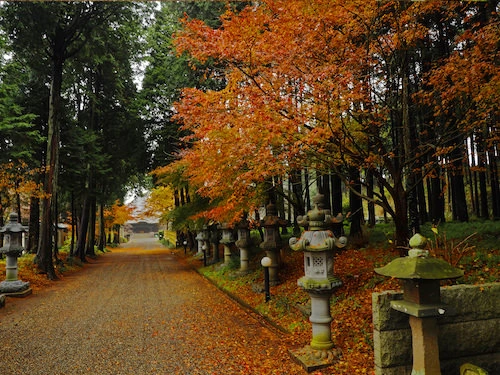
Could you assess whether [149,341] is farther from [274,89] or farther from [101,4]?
[101,4]

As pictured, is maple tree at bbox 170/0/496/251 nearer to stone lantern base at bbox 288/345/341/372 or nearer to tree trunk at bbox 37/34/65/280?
stone lantern base at bbox 288/345/341/372

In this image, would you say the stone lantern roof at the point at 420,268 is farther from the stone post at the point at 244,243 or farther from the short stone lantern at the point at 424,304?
the stone post at the point at 244,243

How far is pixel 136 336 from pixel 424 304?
18.9 feet

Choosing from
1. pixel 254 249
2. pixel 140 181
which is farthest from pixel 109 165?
pixel 254 249

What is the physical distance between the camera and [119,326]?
811cm

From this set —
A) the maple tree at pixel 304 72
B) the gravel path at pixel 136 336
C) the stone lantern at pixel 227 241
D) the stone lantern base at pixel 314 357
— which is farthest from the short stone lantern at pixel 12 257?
the stone lantern base at pixel 314 357

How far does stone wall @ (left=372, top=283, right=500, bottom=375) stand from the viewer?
4.34 m

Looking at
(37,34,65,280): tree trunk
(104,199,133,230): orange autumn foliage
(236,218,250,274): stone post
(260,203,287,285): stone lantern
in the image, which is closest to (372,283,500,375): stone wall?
(260,203,287,285): stone lantern

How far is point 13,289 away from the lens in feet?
38.6

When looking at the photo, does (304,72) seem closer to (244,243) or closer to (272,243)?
(272,243)

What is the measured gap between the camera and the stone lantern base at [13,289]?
11.6 m

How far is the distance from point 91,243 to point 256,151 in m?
24.7

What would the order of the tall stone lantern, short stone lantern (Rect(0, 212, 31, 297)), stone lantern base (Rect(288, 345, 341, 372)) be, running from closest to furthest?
stone lantern base (Rect(288, 345, 341, 372)) < the tall stone lantern < short stone lantern (Rect(0, 212, 31, 297))

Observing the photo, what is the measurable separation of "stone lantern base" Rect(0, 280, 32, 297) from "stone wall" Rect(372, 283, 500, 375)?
11975 millimetres
